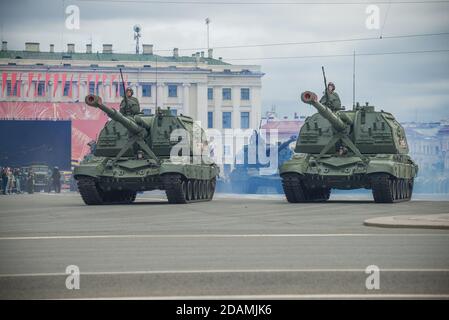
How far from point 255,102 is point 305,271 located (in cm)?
13927

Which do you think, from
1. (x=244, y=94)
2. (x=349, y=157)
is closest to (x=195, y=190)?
(x=349, y=157)

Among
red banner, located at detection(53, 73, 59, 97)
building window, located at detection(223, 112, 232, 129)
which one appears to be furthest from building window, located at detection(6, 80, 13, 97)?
building window, located at detection(223, 112, 232, 129)

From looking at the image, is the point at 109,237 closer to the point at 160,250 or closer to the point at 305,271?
the point at 160,250

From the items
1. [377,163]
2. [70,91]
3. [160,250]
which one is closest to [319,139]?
[377,163]

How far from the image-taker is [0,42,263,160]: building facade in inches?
5404

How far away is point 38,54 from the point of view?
463ft

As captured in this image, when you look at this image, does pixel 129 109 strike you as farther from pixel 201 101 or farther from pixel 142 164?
pixel 201 101

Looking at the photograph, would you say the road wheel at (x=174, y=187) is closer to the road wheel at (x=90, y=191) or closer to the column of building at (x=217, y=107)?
the road wheel at (x=90, y=191)

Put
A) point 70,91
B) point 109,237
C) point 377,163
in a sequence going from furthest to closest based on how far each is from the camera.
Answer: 1. point 70,91
2. point 377,163
3. point 109,237

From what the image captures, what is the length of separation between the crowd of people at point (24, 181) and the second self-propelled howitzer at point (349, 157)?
2987cm

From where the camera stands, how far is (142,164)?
3925 cm

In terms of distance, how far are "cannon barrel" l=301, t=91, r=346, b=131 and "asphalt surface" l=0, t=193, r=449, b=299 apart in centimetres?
815

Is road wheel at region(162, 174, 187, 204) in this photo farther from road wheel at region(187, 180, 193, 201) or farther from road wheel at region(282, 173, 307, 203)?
road wheel at region(282, 173, 307, 203)
